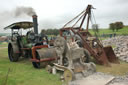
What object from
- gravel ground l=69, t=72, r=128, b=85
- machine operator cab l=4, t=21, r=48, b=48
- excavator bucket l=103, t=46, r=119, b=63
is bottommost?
gravel ground l=69, t=72, r=128, b=85

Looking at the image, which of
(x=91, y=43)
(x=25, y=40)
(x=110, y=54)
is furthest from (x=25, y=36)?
(x=110, y=54)

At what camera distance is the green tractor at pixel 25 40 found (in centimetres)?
818

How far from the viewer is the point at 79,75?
213 inches

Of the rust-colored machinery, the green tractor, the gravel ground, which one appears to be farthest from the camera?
the green tractor

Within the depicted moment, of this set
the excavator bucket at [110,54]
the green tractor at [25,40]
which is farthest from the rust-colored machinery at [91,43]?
the green tractor at [25,40]

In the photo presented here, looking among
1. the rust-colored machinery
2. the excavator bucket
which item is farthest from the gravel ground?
the excavator bucket

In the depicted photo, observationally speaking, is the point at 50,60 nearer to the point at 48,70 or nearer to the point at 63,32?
the point at 48,70

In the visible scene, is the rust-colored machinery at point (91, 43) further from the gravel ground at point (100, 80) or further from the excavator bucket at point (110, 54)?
the gravel ground at point (100, 80)

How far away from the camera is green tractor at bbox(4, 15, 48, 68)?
26.8 feet

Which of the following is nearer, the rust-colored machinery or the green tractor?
the rust-colored machinery

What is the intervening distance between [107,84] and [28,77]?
10.1 feet

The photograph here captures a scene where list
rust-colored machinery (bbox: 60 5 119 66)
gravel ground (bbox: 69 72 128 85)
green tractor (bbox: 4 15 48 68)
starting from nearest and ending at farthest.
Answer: gravel ground (bbox: 69 72 128 85) < rust-colored machinery (bbox: 60 5 119 66) < green tractor (bbox: 4 15 48 68)

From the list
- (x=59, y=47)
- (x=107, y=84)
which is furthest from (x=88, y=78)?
(x=59, y=47)

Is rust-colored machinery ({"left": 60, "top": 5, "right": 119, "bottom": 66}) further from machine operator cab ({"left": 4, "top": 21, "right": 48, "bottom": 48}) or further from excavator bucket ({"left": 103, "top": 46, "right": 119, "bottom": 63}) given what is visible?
machine operator cab ({"left": 4, "top": 21, "right": 48, "bottom": 48})
